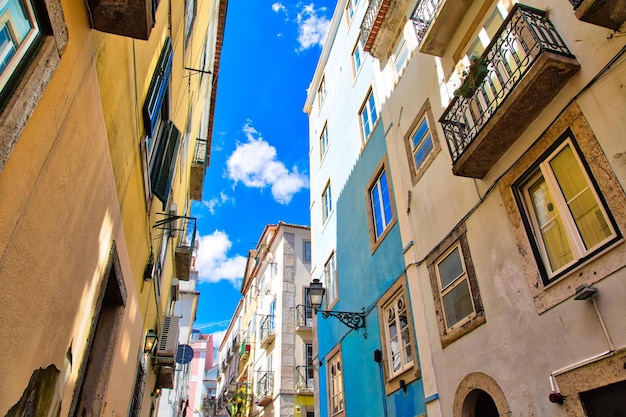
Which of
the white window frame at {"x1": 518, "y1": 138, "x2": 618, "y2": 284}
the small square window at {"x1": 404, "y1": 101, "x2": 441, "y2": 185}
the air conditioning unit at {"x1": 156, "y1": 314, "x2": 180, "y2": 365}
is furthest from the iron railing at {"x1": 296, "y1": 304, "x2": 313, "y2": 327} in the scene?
the white window frame at {"x1": 518, "y1": 138, "x2": 618, "y2": 284}

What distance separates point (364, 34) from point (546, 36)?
26.0 feet

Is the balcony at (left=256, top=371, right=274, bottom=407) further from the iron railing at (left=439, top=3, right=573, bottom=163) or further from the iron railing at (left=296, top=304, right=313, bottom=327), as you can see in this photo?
the iron railing at (left=439, top=3, right=573, bottom=163)

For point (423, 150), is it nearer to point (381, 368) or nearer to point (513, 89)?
point (513, 89)

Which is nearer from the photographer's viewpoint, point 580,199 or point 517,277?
point 580,199

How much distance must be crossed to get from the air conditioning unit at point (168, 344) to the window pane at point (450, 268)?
806 cm

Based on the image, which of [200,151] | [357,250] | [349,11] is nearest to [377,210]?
[357,250]

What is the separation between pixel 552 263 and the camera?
5.02 metres

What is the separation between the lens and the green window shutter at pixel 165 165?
7.03 metres

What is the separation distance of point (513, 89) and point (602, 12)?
117 centimetres

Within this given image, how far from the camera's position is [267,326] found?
2539cm

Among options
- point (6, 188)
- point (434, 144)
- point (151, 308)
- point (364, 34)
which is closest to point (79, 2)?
point (6, 188)

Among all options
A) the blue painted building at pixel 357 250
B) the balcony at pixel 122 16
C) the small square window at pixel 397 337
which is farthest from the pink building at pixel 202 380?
the balcony at pixel 122 16

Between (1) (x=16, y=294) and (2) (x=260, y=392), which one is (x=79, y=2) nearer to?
(1) (x=16, y=294)

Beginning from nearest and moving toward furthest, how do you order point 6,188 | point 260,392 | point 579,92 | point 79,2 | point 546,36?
point 6,188 < point 79,2 < point 579,92 < point 546,36 < point 260,392
